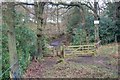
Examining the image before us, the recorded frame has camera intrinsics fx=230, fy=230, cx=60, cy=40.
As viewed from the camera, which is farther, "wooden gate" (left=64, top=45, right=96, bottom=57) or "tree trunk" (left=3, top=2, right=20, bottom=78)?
"wooden gate" (left=64, top=45, right=96, bottom=57)

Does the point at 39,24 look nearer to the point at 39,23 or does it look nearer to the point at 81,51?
the point at 39,23

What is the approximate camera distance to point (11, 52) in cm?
545

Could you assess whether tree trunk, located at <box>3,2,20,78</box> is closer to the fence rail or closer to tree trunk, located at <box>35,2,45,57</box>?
tree trunk, located at <box>35,2,45,57</box>

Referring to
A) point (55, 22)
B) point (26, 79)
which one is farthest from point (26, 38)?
point (55, 22)

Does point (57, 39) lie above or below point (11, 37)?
below

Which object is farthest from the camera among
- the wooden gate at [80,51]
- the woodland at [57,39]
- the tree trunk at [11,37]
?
the wooden gate at [80,51]

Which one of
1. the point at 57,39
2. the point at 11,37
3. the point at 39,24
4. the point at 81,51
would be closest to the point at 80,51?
the point at 81,51

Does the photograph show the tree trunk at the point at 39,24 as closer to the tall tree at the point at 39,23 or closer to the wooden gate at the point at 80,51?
the tall tree at the point at 39,23

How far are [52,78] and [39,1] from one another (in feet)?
13.6

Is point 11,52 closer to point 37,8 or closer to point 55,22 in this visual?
point 37,8

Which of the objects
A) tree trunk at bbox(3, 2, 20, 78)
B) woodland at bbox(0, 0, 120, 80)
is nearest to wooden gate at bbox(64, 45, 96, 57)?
woodland at bbox(0, 0, 120, 80)

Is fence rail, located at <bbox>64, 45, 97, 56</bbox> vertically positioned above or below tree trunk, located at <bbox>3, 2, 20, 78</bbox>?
below

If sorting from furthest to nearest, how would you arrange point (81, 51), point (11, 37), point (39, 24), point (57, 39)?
point (57, 39) < point (81, 51) < point (39, 24) < point (11, 37)

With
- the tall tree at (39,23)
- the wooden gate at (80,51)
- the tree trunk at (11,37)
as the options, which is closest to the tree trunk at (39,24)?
the tall tree at (39,23)
